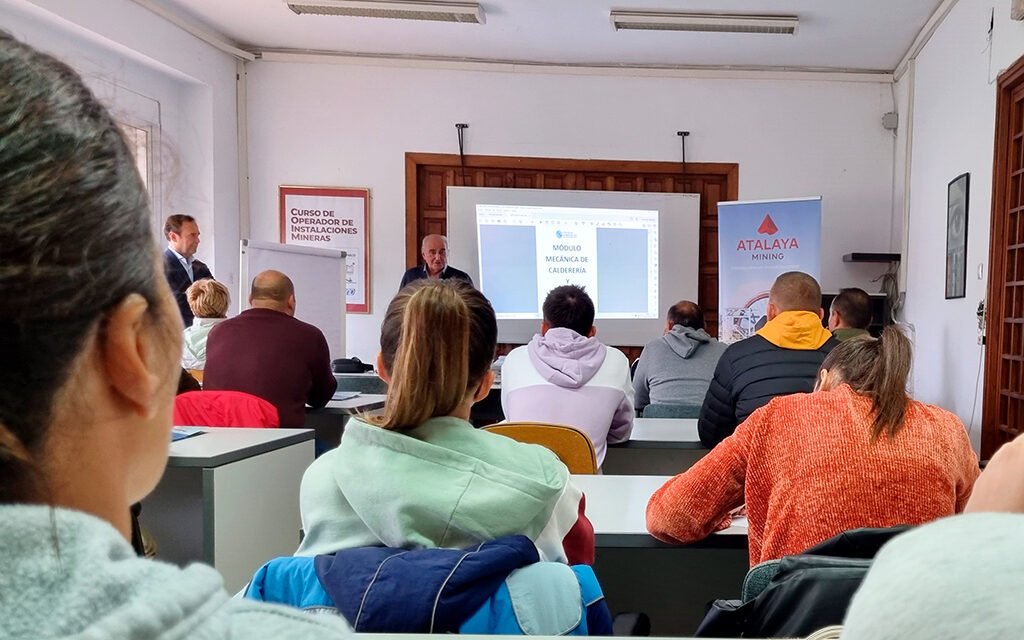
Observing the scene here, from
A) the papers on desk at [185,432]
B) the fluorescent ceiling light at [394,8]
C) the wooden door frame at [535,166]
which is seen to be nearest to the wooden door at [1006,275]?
the wooden door frame at [535,166]

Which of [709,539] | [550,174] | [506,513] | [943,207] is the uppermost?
[550,174]

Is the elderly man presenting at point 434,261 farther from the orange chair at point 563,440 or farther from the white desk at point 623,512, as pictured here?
the white desk at point 623,512

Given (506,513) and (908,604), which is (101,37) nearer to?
(506,513)

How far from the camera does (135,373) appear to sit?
16.0 inches

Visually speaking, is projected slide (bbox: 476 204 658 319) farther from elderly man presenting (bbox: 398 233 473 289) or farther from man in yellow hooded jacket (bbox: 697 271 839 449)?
man in yellow hooded jacket (bbox: 697 271 839 449)

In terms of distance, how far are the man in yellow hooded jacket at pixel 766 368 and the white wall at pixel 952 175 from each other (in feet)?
7.31

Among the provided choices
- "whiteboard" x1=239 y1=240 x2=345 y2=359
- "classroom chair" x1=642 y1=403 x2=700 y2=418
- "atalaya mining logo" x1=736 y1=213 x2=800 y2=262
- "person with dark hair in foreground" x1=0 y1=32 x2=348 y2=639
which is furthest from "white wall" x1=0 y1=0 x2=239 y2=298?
"atalaya mining logo" x1=736 y1=213 x2=800 y2=262

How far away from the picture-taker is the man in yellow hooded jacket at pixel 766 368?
235 cm

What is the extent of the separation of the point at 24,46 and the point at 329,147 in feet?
19.1

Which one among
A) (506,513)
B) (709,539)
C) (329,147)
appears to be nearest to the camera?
(506,513)

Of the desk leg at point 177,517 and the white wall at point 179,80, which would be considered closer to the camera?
the desk leg at point 177,517

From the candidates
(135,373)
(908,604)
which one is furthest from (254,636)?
(908,604)

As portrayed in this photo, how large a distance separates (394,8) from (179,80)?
5.94ft

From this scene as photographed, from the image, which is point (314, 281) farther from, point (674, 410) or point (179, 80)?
point (674, 410)
